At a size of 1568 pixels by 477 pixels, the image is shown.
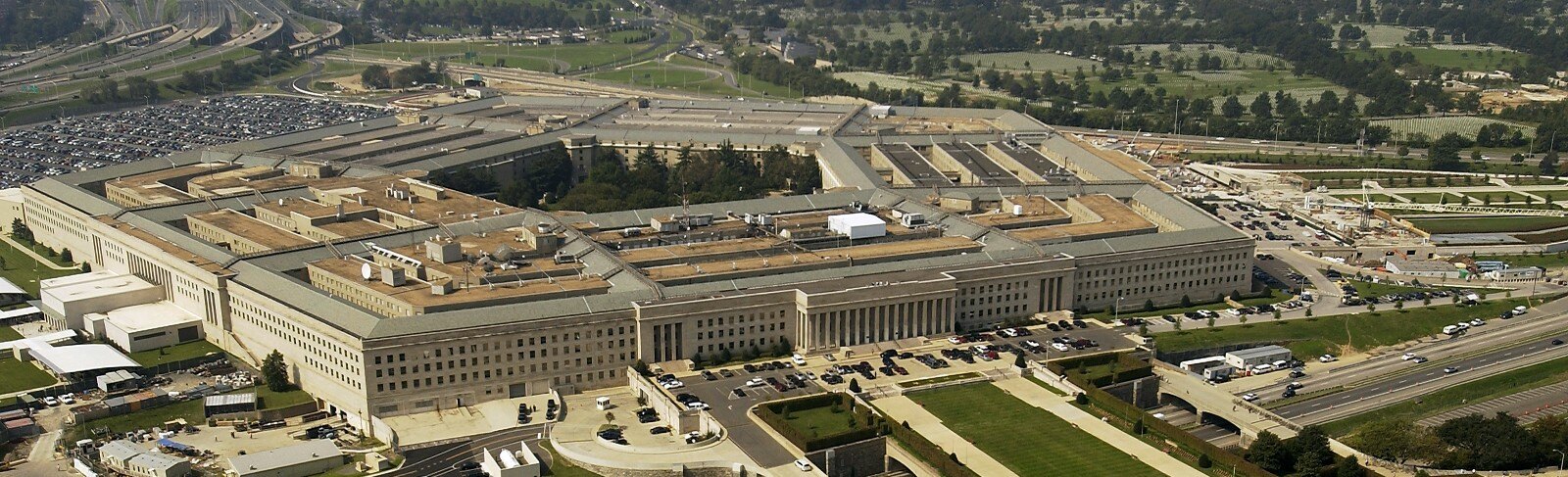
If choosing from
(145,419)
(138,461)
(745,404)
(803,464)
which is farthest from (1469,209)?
(138,461)

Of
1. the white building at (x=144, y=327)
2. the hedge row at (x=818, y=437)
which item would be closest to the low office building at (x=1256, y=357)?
the hedge row at (x=818, y=437)

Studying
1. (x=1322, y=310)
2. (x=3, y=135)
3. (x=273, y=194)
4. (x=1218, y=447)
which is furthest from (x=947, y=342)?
(x=3, y=135)

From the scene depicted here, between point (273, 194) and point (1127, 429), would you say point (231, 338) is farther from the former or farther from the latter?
point (1127, 429)

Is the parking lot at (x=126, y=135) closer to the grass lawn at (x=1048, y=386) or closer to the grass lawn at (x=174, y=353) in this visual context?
the grass lawn at (x=174, y=353)

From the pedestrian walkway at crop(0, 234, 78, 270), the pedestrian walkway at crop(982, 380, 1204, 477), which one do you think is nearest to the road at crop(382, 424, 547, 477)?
the pedestrian walkway at crop(982, 380, 1204, 477)

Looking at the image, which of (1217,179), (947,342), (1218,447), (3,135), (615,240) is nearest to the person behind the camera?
(1218,447)

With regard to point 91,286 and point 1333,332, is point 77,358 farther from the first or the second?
point 1333,332
